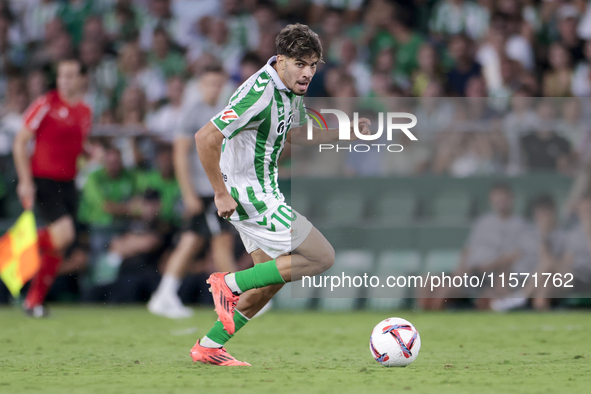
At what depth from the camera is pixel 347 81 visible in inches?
428

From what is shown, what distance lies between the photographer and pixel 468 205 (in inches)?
364

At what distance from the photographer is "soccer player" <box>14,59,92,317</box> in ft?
28.8

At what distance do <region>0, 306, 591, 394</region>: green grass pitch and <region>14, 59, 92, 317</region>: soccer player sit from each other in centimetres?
55

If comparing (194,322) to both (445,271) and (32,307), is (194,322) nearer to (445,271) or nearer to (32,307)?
(32,307)

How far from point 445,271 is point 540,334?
2.00m

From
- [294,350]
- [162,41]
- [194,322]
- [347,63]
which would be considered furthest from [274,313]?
[162,41]

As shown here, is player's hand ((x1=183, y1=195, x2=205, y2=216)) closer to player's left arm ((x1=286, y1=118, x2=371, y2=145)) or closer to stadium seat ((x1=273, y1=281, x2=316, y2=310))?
stadium seat ((x1=273, y1=281, x2=316, y2=310))

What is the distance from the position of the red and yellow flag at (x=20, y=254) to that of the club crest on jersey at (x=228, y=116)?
4841mm

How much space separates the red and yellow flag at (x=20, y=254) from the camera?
9086 mm

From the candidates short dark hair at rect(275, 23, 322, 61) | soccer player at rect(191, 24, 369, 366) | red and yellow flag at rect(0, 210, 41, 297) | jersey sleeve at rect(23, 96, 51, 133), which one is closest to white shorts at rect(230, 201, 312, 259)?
soccer player at rect(191, 24, 369, 366)

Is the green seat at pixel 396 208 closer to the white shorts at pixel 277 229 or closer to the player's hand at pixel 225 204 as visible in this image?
the white shorts at pixel 277 229

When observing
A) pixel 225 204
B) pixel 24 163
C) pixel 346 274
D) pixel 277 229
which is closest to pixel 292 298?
pixel 346 274

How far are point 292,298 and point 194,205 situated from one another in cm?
163

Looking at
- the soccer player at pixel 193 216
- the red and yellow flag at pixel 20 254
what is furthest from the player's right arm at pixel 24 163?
the soccer player at pixel 193 216
